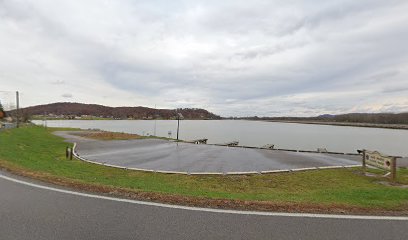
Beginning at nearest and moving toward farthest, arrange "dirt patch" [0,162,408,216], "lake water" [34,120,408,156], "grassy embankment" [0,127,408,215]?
"dirt patch" [0,162,408,216] → "grassy embankment" [0,127,408,215] → "lake water" [34,120,408,156]

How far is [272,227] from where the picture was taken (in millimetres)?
4406

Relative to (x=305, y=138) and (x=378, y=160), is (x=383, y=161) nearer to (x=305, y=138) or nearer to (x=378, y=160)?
(x=378, y=160)

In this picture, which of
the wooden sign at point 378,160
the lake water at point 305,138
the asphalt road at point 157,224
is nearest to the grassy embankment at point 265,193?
the asphalt road at point 157,224

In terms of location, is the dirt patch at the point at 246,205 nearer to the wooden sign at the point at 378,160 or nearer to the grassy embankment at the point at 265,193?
the grassy embankment at the point at 265,193

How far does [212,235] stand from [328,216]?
2236mm

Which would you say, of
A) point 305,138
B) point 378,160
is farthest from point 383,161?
point 305,138

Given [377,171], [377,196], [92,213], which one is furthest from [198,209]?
[377,171]

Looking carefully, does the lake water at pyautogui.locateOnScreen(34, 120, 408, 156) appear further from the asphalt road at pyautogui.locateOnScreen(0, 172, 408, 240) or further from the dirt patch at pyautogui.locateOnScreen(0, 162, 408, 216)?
the asphalt road at pyautogui.locateOnScreen(0, 172, 408, 240)

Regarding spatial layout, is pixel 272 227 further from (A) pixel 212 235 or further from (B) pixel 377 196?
(B) pixel 377 196

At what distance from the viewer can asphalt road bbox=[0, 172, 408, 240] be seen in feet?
13.3

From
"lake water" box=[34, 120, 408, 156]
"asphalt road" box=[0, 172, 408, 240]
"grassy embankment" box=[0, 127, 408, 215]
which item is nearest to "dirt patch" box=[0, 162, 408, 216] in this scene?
"grassy embankment" box=[0, 127, 408, 215]

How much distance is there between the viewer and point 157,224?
4465 mm

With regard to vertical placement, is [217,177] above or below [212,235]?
below

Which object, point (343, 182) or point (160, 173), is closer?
point (343, 182)
